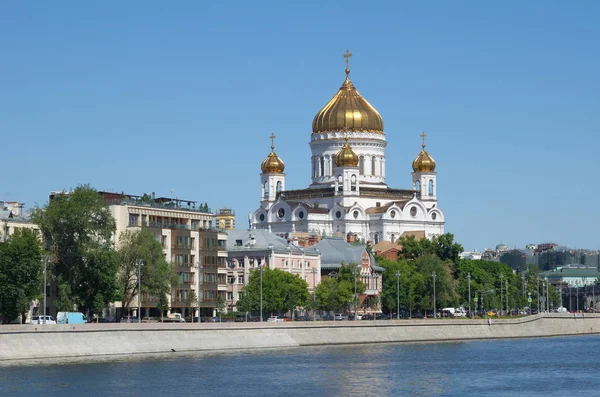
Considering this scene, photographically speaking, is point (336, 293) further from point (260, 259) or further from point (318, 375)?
point (318, 375)

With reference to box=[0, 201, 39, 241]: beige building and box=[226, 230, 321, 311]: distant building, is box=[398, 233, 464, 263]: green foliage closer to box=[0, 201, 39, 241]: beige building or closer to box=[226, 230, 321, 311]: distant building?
box=[226, 230, 321, 311]: distant building

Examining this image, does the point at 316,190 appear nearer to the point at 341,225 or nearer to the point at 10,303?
the point at 341,225

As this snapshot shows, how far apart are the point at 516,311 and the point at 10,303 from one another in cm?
10317

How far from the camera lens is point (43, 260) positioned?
101 metres

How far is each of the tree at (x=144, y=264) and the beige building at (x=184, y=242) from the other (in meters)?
3.54

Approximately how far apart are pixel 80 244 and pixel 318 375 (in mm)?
27640

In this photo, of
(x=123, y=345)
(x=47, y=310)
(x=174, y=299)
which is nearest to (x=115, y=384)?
(x=123, y=345)

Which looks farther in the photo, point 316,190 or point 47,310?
point 316,190

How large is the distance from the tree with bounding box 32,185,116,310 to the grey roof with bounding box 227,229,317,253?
37.2 m

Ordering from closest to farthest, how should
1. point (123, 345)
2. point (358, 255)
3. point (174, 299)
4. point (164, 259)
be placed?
point (123, 345) → point (164, 259) → point (174, 299) → point (358, 255)

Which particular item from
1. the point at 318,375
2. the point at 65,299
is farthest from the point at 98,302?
the point at 318,375

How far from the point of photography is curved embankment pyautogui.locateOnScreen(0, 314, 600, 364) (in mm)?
88625

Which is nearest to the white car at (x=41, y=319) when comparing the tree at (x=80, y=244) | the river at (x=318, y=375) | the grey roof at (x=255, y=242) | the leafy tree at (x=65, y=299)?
the leafy tree at (x=65, y=299)

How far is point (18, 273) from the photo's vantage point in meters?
98.3
